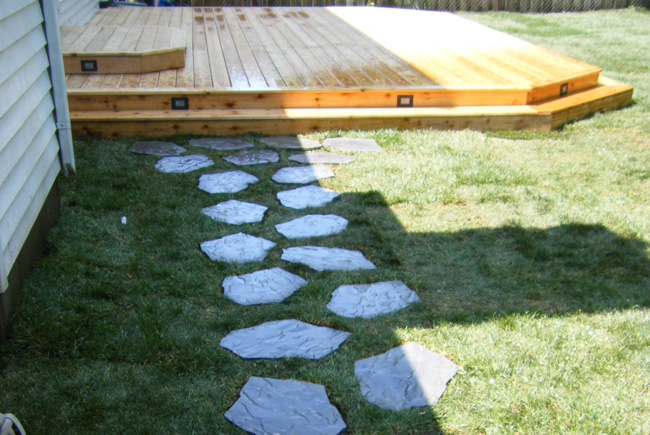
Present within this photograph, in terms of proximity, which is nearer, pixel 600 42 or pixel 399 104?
pixel 399 104

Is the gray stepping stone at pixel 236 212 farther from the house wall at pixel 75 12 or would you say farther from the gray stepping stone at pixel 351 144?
the house wall at pixel 75 12

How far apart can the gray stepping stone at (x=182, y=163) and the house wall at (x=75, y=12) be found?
90.7 inches

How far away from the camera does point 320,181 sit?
3.79m

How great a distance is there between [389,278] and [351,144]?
1806mm

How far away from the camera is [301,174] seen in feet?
12.7

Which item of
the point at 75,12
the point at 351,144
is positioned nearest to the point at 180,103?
the point at 351,144

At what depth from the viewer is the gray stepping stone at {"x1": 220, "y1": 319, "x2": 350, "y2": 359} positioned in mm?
2219

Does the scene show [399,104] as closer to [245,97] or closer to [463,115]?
[463,115]

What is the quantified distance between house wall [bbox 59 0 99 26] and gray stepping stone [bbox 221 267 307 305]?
12.6 ft

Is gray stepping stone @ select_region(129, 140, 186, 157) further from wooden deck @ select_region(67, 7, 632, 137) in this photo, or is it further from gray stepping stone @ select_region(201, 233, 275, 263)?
gray stepping stone @ select_region(201, 233, 275, 263)

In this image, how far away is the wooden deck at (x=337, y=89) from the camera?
173 inches

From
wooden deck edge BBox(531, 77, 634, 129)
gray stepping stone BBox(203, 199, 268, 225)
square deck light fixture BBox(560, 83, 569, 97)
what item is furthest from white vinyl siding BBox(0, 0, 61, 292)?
square deck light fixture BBox(560, 83, 569, 97)

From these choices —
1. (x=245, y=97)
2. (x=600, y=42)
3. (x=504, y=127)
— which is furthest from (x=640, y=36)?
(x=245, y=97)

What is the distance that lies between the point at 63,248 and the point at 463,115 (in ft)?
10.0
